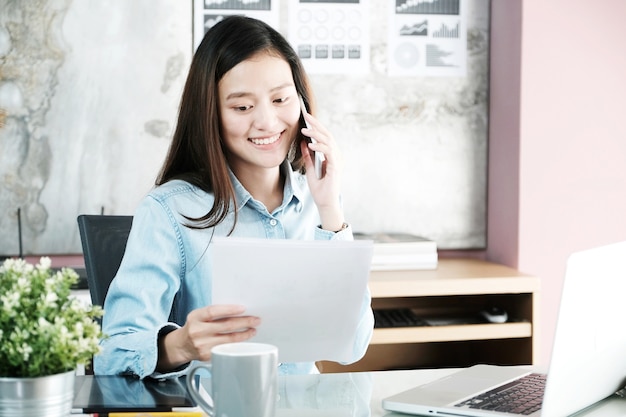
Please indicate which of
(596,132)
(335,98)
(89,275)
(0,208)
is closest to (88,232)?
(89,275)

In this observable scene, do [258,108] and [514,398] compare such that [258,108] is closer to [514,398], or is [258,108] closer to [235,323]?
[235,323]

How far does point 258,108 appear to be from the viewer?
62.1 inches

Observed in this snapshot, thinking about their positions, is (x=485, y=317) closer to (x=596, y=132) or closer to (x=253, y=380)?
(x=596, y=132)

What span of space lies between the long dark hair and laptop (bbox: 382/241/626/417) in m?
0.56

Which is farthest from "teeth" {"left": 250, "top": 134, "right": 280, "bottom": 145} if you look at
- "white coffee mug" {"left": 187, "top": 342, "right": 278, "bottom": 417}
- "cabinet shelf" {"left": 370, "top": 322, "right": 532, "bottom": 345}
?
"cabinet shelf" {"left": 370, "top": 322, "right": 532, "bottom": 345}

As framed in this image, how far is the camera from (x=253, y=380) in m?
0.94

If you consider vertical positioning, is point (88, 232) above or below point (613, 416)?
above

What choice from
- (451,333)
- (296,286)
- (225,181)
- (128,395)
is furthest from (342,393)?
(451,333)

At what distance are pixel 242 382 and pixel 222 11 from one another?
2080 mm

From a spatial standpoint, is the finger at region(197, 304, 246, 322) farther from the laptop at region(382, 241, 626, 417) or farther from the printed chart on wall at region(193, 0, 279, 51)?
the printed chart on wall at region(193, 0, 279, 51)

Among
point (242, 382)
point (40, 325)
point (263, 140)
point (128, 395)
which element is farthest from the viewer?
point (263, 140)

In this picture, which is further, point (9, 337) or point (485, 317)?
point (485, 317)

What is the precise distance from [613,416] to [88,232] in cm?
102

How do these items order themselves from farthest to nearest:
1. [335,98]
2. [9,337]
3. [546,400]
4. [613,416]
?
1. [335,98]
2. [613,416]
3. [546,400]
4. [9,337]
